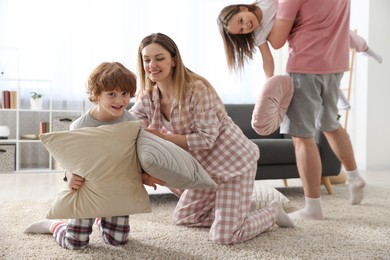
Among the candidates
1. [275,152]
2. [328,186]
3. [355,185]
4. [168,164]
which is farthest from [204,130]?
[328,186]

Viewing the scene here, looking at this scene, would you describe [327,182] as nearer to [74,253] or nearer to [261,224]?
[261,224]

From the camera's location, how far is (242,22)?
6.68 feet

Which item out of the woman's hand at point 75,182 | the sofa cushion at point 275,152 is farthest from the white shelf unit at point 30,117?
the woman's hand at point 75,182

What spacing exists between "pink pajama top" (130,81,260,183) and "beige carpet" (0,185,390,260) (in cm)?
29

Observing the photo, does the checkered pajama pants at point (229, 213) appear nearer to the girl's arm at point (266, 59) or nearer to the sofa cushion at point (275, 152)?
the girl's arm at point (266, 59)

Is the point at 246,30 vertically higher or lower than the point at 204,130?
higher

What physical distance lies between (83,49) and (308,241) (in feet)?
12.6

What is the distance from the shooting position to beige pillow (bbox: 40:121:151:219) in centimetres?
148

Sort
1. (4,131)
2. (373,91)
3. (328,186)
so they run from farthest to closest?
(373,91) → (4,131) → (328,186)

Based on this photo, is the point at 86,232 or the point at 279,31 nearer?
the point at 86,232

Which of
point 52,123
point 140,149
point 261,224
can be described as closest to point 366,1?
point 52,123

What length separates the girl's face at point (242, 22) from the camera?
203 cm

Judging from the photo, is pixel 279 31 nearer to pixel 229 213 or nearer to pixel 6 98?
pixel 229 213

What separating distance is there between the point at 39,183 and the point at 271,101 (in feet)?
7.72
